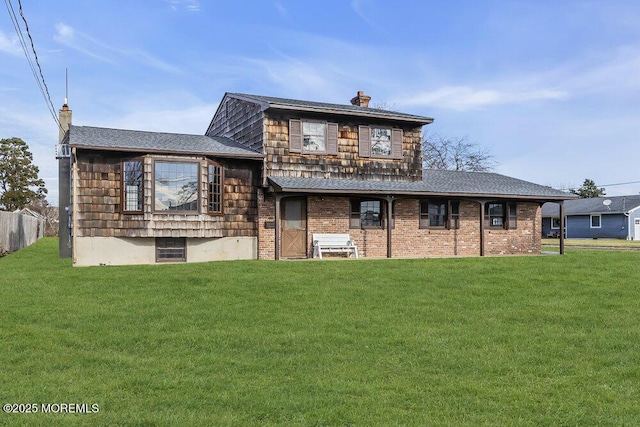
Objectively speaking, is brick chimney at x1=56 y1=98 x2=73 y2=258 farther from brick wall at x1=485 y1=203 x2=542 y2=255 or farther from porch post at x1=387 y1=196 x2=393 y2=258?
brick wall at x1=485 y1=203 x2=542 y2=255

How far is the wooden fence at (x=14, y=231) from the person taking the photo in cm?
2303

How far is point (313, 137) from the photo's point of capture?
20.2 metres

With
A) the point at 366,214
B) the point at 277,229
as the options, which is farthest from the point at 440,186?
the point at 277,229

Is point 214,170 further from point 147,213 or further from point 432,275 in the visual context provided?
point 432,275

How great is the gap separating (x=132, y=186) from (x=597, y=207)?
42457 millimetres

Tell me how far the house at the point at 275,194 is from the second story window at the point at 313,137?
37mm

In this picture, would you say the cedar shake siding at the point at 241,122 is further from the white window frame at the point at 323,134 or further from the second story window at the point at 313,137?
the white window frame at the point at 323,134

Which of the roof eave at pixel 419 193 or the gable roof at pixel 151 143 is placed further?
the roof eave at pixel 419 193

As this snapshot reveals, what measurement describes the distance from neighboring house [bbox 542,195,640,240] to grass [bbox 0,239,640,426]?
118 feet

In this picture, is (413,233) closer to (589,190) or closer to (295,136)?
(295,136)

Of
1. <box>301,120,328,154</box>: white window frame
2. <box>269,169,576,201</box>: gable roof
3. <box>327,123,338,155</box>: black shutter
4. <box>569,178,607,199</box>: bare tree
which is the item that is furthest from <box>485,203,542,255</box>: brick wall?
<box>569,178,607,199</box>: bare tree

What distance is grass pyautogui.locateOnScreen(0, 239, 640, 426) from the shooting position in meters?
5.38

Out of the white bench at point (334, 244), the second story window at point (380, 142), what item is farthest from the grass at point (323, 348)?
the second story window at point (380, 142)

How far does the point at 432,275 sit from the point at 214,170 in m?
8.16
